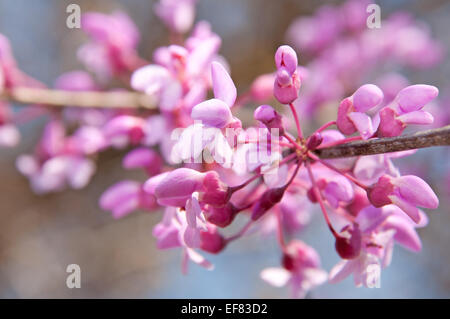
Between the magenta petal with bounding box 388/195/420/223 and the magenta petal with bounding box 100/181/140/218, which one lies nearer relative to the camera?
the magenta petal with bounding box 388/195/420/223

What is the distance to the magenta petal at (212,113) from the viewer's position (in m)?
1.10

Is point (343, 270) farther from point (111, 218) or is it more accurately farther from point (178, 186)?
point (111, 218)

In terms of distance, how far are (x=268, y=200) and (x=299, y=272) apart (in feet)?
1.69

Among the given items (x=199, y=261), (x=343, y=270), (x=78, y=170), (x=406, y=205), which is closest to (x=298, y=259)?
(x=343, y=270)

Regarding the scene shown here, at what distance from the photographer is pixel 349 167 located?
4.44 ft

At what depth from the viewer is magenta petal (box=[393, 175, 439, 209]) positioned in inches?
44.4

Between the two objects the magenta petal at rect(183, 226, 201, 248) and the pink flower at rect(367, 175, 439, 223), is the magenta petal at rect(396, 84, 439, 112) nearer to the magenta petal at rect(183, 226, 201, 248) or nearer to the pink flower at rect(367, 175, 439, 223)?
the pink flower at rect(367, 175, 439, 223)

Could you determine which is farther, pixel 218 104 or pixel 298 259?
pixel 298 259

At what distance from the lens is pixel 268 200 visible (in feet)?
3.95

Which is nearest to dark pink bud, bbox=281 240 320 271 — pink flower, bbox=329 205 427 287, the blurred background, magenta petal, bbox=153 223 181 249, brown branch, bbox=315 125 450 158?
pink flower, bbox=329 205 427 287

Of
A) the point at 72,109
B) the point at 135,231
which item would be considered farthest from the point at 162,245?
the point at 135,231

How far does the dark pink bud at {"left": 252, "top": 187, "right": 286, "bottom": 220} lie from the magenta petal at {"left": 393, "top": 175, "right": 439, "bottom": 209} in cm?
29

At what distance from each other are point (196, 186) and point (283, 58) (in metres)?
0.39
